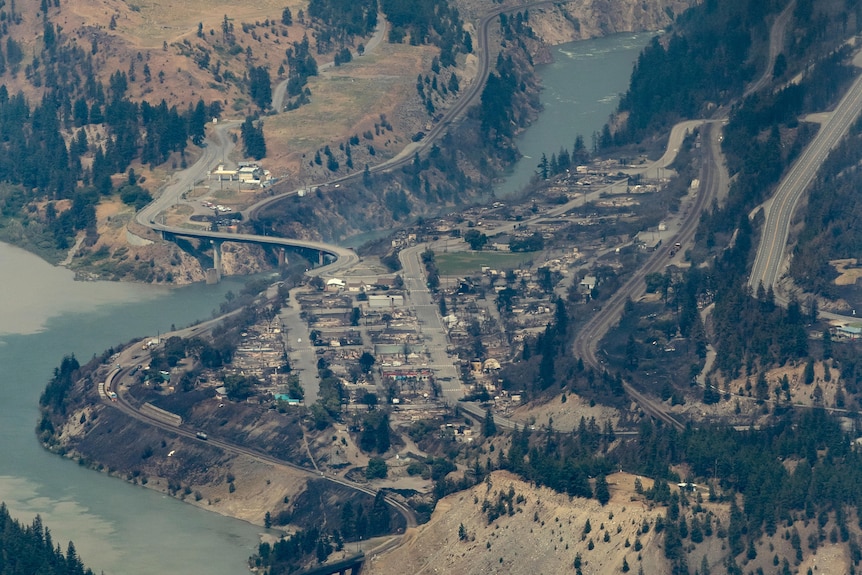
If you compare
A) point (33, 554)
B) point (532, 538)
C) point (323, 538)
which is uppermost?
point (532, 538)

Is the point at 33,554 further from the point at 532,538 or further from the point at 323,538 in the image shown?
the point at 532,538

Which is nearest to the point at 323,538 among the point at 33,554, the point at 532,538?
the point at 532,538

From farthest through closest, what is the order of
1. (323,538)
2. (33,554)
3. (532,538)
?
1. (323,538)
2. (33,554)
3. (532,538)

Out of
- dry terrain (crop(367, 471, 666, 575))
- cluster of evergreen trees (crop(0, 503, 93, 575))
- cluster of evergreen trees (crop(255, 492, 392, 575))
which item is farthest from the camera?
cluster of evergreen trees (crop(255, 492, 392, 575))

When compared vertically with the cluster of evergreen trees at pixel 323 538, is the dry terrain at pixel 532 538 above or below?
above

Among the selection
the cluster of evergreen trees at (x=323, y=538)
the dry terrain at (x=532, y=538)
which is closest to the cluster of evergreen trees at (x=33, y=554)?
the cluster of evergreen trees at (x=323, y=538)

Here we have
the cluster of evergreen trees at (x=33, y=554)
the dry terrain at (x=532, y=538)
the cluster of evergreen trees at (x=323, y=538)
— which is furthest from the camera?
the cluster of evergreen trees at (x=323, y=538)

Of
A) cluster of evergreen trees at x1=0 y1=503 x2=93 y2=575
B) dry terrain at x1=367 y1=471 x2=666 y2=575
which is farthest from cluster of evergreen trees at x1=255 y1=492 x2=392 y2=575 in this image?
cluster of evergreen trees at x1=0 y1=503 x2=93 y2=575

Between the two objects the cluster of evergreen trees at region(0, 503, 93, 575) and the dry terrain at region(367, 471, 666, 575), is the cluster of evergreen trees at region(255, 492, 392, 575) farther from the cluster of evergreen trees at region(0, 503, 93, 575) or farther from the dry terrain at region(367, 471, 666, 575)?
the cluster of evergreen trees at region(0, 503, 93, 575)

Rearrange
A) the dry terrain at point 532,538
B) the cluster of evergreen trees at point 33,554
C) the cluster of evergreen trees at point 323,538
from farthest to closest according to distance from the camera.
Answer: the cluster of evergreen trees at point 323,538 < the cluster of evergreen trees at point 33,554 < the dry terrain at point 532,538

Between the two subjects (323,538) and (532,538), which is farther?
(323,538)

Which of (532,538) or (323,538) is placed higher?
(532,538)

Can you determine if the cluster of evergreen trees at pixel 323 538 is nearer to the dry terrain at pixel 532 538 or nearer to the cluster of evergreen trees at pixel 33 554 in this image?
the dry terrain at pixel 532 538
